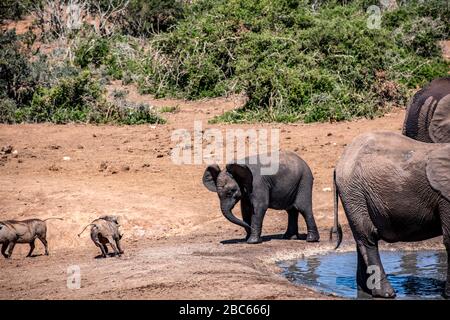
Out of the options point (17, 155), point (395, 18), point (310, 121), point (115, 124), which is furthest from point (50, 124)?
point (395, 18)

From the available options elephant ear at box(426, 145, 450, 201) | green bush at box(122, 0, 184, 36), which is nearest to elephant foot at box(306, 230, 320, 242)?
elephant ear at box(426, 145, 450, 201)

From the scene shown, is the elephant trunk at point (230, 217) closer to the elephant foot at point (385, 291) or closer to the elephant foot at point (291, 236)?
the elephant foot at point (291, 236)

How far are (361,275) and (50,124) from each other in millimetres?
10787

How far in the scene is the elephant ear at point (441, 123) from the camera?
9.81m

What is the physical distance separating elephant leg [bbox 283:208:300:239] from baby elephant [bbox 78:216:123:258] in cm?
239

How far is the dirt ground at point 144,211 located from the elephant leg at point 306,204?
23cm

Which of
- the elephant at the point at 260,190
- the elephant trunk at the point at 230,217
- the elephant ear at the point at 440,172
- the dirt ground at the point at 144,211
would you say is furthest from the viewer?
the elephant at the point at 260,190

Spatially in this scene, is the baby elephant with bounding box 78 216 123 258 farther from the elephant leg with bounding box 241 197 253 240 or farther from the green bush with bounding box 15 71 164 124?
the green bush with bounding box 15 71 164 124

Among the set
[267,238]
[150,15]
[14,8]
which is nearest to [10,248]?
[267,238]

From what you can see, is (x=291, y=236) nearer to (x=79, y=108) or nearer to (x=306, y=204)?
(x=306, y=204)

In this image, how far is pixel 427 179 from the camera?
8.70 meters

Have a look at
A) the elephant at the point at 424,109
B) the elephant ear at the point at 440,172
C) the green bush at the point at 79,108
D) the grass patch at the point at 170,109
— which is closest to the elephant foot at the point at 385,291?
the elephant ear at the point at 440,172
